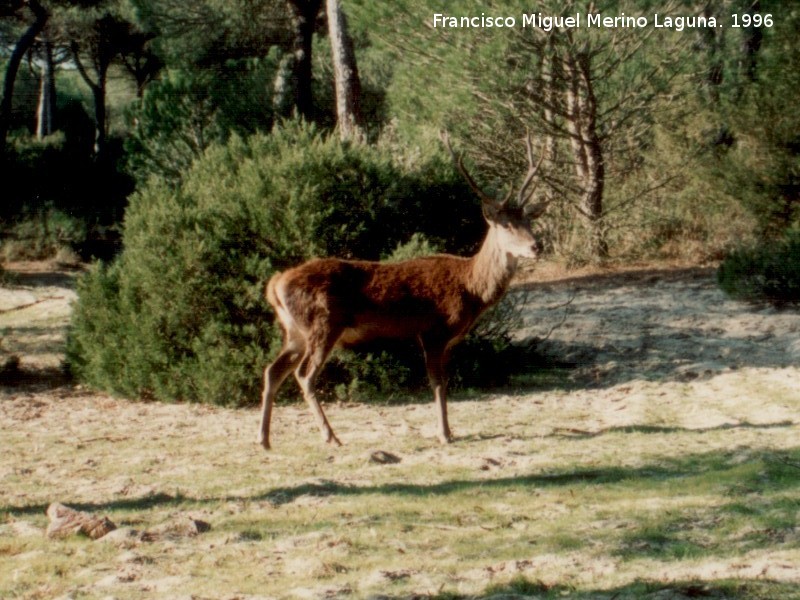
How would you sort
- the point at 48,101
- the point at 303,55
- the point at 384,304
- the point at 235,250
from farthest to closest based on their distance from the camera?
the point at 48,101, the point at 303,55, the point at 235,250, the point at 384,304

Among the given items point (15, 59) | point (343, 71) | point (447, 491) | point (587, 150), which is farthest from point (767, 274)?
point (15, 59)

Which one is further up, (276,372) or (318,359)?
(318,359)

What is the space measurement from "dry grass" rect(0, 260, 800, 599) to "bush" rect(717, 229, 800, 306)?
8.47ft

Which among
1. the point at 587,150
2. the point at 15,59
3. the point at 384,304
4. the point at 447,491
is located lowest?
the point at 447,491

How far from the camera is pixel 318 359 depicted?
28.2 feet

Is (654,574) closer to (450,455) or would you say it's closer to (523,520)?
(523,520)

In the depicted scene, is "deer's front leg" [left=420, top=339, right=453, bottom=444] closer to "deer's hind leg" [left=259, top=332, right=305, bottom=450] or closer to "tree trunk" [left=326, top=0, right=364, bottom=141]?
"deer's hind leg" [left=259, top=332, right=305, bottom=450]

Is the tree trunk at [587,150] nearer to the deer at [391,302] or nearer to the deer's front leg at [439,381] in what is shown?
the deer at [391,302]

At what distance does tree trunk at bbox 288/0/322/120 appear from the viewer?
21938 mm

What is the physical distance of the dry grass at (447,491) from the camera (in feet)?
17.3

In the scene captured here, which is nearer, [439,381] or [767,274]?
[439,381]

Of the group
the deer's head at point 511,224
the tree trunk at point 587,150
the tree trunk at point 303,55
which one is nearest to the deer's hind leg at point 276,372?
the deer's head at point 511,224

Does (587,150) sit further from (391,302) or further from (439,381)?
(439,381)

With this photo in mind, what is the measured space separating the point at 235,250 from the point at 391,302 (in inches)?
110
